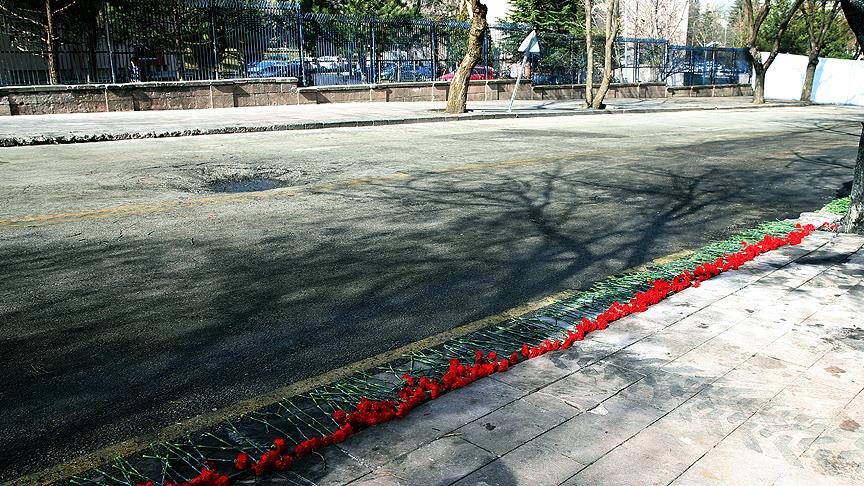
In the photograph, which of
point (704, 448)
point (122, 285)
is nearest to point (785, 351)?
point (704, 448)

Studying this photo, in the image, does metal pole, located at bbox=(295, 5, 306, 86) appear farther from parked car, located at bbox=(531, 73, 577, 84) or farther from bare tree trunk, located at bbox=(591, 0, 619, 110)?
parked car, located at bbox=(531, 73, 577, 84)

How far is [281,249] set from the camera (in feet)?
20.0

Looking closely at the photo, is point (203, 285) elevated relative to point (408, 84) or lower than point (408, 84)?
lower

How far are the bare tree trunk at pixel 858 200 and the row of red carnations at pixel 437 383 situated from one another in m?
1.55

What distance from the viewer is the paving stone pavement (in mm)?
2576

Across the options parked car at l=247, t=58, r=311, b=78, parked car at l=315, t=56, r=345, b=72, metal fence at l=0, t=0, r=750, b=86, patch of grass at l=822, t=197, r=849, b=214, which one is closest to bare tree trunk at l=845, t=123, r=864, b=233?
patch of grass at l=822, t=197, r=849, b=214

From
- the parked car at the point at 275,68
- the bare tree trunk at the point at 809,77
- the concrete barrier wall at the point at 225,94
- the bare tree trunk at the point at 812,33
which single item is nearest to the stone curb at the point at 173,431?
the concrete barrier wall at the point at 225,94

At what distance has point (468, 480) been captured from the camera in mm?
2514

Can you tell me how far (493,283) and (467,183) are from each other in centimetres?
431

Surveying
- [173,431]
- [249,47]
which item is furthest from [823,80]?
[173,431]

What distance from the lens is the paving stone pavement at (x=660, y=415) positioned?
2576 millimetres

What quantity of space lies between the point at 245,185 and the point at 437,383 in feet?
21.7

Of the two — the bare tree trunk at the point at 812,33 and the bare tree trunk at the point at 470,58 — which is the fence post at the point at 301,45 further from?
the bare tree trunk at the point at 812,33

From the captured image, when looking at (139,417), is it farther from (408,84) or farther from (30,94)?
(408,84)
